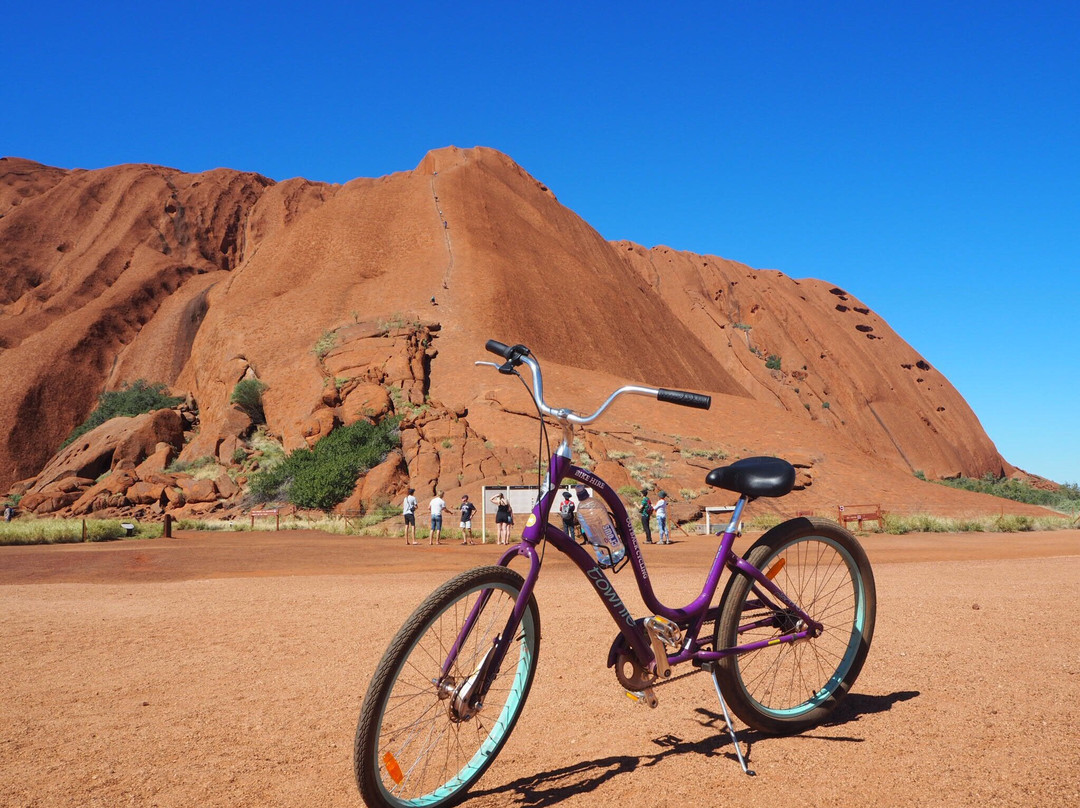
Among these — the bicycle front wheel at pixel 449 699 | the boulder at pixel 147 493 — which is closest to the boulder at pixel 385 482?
the boulder at pixel 147 493

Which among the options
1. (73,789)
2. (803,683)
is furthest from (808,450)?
(73,789)

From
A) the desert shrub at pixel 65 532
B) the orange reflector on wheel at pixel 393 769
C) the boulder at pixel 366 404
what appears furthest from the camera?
the boulder at pixel 366 404

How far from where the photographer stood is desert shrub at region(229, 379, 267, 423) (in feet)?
141

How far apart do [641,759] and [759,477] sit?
4.83 ft

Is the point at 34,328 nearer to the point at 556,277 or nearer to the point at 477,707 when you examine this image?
the point at 556,277

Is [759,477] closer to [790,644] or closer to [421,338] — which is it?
[790,644]

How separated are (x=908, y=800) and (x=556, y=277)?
54410mm

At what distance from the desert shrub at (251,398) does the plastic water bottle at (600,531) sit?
4206cm

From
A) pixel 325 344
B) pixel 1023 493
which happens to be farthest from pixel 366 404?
pixel 1023 493

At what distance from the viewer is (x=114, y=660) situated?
611 cm

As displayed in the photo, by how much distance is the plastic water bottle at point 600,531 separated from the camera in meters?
3.56

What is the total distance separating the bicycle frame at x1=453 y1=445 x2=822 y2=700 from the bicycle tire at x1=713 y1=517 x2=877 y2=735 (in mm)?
80

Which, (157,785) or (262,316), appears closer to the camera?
(157,785)

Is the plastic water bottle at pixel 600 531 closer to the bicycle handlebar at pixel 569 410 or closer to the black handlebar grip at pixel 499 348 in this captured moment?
the bicycle handlebar at pixel 569 410
